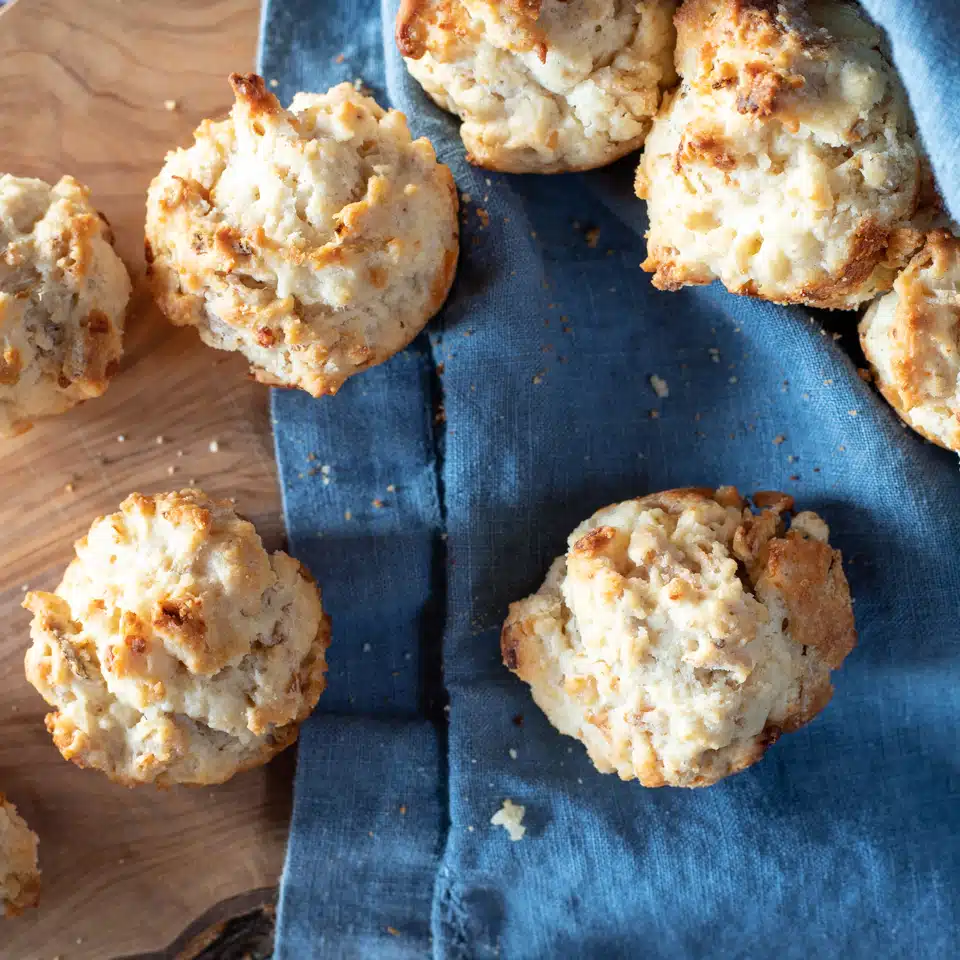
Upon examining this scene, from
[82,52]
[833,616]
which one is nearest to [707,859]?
[833,616]

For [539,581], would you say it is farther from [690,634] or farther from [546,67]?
[546,67]

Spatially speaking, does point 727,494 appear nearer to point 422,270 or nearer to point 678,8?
point 422,270

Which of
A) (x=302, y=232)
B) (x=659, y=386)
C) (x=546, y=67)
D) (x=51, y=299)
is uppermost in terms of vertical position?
(x=546, y=67)

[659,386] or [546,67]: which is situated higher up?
[546,67]

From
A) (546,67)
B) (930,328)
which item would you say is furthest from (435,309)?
(930,328)

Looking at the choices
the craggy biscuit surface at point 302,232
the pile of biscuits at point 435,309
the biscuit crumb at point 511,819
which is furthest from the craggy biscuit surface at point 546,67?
the biscuit crumb at point 511,819

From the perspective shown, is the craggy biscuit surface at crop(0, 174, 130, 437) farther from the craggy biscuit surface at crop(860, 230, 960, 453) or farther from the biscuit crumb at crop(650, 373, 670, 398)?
the craggy biscuit surface at crop(860, 230, 960, 453)
